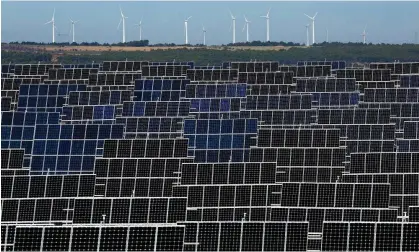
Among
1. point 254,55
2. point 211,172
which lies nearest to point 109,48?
point 254,55

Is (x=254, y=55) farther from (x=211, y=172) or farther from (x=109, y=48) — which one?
(x=211, y=172)

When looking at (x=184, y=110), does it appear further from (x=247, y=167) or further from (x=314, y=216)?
(x=314, y=216)

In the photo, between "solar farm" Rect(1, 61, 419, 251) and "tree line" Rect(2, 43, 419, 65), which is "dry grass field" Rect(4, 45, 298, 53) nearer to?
"tree line" Rect(2, 43, 419, 65)

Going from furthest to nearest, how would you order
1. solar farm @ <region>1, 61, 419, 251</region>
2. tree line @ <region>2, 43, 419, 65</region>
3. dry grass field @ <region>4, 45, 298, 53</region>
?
dry grass field @ <region>4, 45, 298, 53</region> < tree line @ <region>2, 43, 419, 65</region> < solar farm @ <region>1, 61, 419, 251</region>

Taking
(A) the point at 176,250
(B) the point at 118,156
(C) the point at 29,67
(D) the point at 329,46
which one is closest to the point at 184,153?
(B) the point at 118,156

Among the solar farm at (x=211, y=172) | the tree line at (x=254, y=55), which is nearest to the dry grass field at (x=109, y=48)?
the tree line at (x=254, y=55)

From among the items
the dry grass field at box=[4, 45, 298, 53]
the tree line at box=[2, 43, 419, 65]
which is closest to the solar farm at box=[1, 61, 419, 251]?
the tree line at box=[2, 43, 419, 65]

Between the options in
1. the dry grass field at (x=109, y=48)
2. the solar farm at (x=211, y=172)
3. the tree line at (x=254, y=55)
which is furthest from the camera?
the dry grass field at (x=109, y=48)

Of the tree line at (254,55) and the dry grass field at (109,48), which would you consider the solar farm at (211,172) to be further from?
the dry grass field at (109,48)

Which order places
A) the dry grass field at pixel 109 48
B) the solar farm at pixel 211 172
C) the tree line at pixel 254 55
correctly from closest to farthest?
the solar farm at pixel 211 172
the tree line at pixel 254 55
the dry grass field at pixel 109 48
